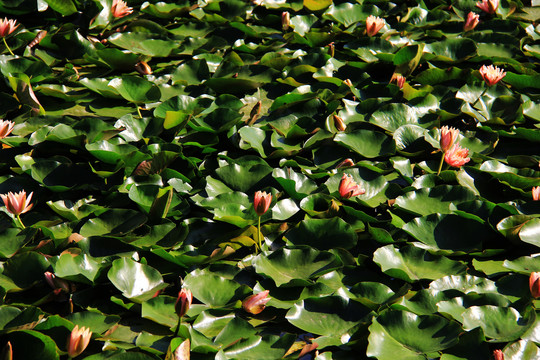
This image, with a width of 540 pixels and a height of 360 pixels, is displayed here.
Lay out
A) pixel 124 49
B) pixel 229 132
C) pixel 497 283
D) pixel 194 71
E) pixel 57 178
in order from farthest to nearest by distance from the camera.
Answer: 1. pixel 124 49
2. pixel 194 71
3. pixel 229 132
4. pixel 57 178
5. pixel 497 283

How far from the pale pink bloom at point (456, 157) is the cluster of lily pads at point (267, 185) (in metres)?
0.02

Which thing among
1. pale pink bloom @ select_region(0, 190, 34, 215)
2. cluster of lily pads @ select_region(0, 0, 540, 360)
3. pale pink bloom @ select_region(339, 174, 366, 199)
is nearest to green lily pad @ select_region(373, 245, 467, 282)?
cluster of lily pads @ select_region(0, 0, 540, 360)

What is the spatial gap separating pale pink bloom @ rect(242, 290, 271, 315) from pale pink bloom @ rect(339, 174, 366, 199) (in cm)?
70

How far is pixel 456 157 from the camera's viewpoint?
290cm

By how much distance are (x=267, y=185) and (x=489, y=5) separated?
2.65 meters

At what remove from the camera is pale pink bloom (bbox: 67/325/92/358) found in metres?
2.03

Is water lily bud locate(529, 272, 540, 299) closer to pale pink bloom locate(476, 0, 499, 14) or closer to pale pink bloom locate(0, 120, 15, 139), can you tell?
pale pink bloom locate(0, 120, 15, 139)

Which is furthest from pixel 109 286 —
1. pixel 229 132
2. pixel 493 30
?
pixel 493 30

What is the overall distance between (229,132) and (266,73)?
0.78 metres

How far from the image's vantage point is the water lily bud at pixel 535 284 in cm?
224

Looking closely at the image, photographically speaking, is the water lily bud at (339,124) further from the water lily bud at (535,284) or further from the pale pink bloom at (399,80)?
the water lily bud at (535,284)

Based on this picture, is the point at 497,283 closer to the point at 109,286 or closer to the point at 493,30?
the point at 109,286

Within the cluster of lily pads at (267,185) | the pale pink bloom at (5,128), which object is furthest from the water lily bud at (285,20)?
the pale pink bloom at (5,128)

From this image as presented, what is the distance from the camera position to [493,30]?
4406 millimetres
